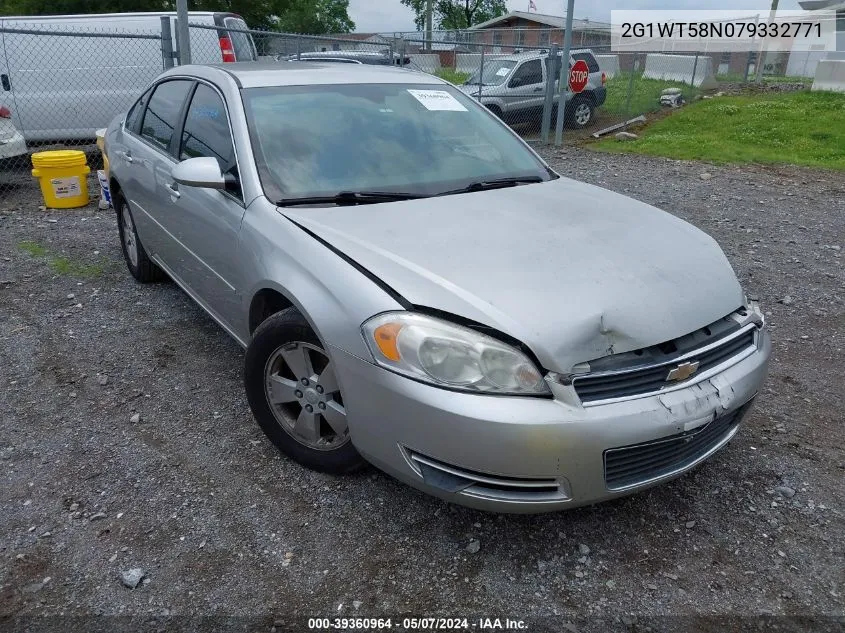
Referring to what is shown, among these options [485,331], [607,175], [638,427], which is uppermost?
[485,331]

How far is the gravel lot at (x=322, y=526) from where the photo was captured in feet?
7.41

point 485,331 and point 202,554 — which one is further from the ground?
point 485,331

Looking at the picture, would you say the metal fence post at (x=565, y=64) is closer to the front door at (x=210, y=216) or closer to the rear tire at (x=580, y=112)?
the rear tire at (x=580, y=112)

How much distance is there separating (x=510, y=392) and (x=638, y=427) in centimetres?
43

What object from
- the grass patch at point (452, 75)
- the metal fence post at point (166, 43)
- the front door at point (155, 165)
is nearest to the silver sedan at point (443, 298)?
the front door at point (155, 165)

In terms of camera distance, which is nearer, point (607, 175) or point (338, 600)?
point (338, 600)

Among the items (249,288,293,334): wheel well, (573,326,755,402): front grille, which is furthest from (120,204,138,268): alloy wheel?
(573,326,755,402): front grille

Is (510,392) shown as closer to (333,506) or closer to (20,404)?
(333,506)

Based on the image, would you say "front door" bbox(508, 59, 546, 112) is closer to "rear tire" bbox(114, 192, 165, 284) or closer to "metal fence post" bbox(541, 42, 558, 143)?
"metal fence post" bbox(541, 42, 558, 143)

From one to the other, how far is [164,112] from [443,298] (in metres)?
2.82

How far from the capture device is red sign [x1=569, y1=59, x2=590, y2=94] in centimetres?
1252

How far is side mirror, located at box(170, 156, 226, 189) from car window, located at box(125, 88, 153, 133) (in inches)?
71.1

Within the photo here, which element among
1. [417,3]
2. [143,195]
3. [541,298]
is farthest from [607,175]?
[417,3]

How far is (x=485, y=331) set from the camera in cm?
221
